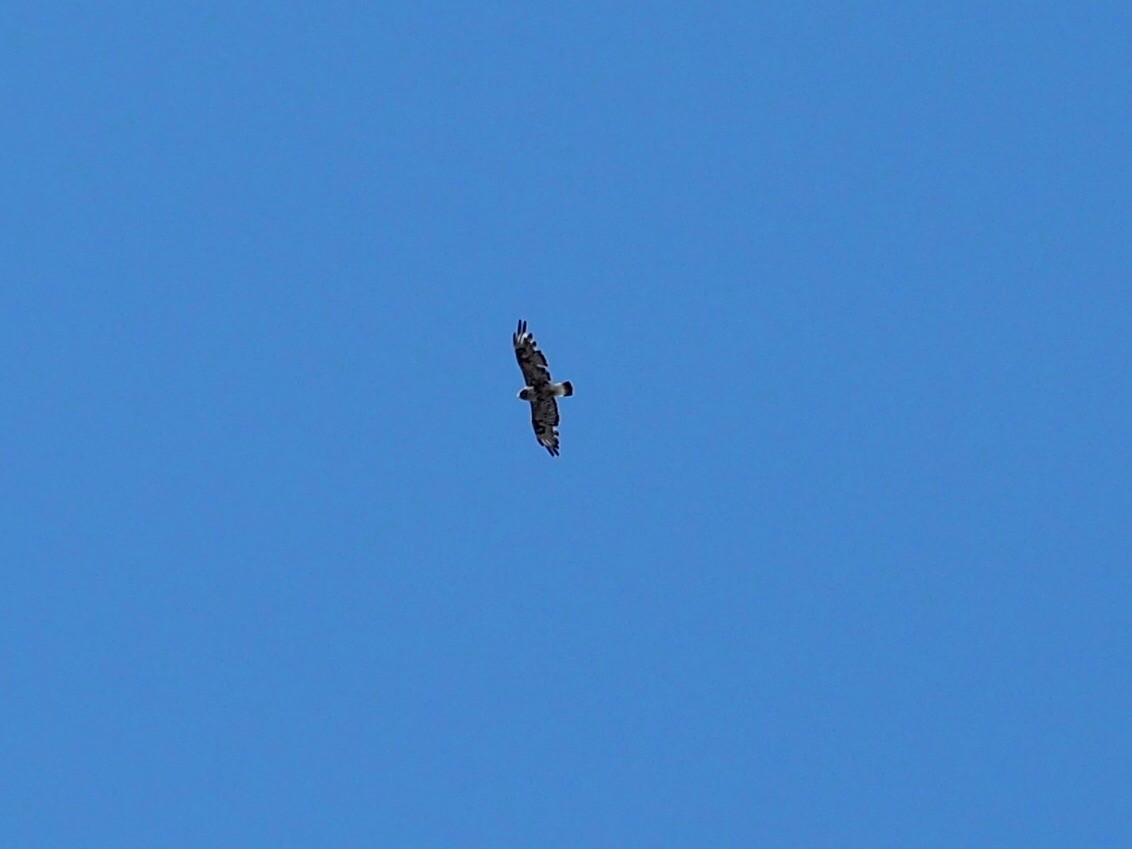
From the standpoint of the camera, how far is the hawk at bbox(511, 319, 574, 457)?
69438 mm

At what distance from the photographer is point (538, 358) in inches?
2739

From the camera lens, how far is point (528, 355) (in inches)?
2734

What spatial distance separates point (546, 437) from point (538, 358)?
3.74 m

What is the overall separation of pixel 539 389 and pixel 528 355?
1.54m

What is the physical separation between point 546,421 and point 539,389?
171 centimetres

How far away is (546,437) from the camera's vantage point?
7219 centimetres

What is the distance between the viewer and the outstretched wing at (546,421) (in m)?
70.9

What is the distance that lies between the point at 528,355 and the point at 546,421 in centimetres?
324

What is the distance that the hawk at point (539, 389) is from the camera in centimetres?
6944

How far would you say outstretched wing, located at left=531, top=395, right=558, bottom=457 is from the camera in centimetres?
7094

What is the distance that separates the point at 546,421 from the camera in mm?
71750

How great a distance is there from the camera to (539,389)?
70.4 m
